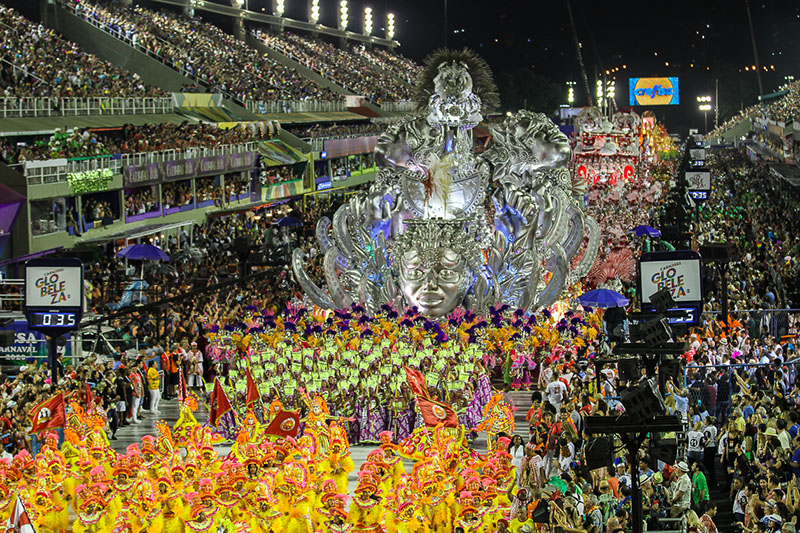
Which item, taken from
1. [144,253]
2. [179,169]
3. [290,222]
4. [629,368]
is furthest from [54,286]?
[290,222]

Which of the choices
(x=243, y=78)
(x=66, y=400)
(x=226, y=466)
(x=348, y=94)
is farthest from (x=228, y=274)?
(x=348, y=94)

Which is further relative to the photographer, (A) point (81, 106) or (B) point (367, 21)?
(B) point (367, 21)

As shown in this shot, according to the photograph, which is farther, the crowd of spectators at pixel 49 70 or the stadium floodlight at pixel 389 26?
the stadium floodlight at pixel 389 26

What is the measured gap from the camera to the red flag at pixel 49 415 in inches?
622

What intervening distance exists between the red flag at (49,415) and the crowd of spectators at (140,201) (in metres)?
21.8

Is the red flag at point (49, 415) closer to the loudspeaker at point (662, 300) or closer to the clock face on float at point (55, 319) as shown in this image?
the clock face on float at point (55, 319)

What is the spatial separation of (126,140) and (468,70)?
48.7ft

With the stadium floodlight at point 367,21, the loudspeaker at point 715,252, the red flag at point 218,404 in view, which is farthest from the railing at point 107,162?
the stadium floodlight at point 367,21

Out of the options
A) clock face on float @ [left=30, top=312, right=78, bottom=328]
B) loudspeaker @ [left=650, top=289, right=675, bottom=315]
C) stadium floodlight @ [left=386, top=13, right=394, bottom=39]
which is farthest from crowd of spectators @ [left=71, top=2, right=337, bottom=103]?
loudspeaker @ [left=650, top=289, right=675, bottom=315]

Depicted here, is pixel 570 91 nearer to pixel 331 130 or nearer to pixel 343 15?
pixel 343 15

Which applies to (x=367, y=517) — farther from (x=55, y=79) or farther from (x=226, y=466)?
(x=55, y=79)

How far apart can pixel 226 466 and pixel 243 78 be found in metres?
46.5

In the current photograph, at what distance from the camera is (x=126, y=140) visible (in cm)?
3872

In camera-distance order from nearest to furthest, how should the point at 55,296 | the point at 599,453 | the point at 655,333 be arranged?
1. the point at 599,453
2. the point at 655,333
3. the point at 55,296
